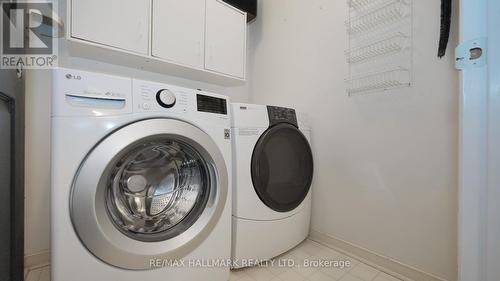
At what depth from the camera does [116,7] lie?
1045 millimetres

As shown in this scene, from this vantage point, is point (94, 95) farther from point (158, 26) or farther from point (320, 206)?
point (320, 206)

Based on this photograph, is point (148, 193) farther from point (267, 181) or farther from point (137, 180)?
point (267, 181)

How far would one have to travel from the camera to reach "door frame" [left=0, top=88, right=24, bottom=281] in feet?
2.38

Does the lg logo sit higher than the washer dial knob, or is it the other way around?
the lg logo

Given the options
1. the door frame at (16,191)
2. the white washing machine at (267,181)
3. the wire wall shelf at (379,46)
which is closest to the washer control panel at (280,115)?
the white washing machine at (267,181)

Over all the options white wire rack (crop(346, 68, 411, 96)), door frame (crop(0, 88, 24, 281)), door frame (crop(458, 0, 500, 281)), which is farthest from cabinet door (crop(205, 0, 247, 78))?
door frame (crop(458, 0, 500, 281))

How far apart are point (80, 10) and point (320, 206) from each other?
5.50 feet

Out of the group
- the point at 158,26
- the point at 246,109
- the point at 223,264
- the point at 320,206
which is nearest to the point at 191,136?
A: the point at 246,109

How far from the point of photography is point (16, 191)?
75cm

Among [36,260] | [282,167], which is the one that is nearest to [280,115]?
[282,167]

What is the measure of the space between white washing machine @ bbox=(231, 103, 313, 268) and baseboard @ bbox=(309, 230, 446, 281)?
189 mm

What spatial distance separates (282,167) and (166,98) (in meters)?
0.69

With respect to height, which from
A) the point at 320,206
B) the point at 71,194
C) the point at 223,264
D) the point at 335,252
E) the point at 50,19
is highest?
the point at 50,19

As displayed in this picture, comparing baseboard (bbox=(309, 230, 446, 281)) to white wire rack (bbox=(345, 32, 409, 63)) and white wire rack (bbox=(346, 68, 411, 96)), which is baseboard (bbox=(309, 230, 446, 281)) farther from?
white wire rack (bbox=(345, 32, 409, 63))
